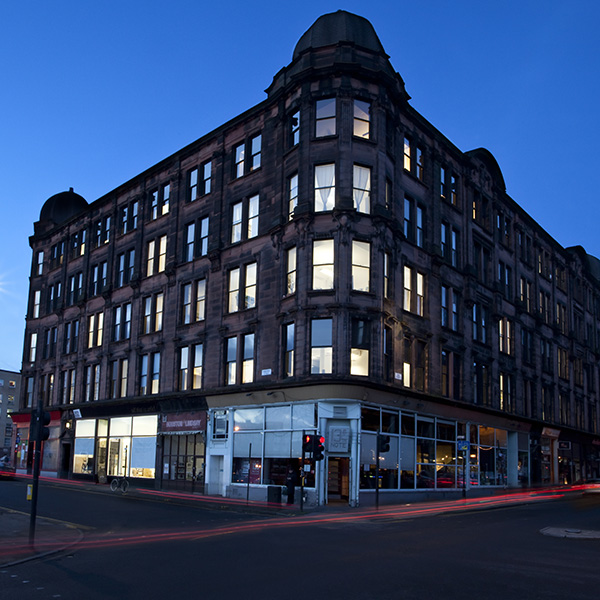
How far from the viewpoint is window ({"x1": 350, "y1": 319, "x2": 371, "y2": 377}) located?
1196 inches

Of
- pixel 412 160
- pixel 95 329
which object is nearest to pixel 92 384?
pixel 95 329

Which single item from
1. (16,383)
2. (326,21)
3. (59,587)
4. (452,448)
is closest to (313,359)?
(452,448)

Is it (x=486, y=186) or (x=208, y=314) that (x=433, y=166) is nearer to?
(x=486, y=186)

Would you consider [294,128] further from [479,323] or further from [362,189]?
[479,323]

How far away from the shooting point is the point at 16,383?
398 feet

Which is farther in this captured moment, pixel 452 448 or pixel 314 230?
pixel 452 448

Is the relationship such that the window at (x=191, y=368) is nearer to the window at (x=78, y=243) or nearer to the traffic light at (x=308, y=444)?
the traffic light at (x=308, y=444)

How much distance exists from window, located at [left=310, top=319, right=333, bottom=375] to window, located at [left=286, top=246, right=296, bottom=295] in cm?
264

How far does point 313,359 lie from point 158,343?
566 inches

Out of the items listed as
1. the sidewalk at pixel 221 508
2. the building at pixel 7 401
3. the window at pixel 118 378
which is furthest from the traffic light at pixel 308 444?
the building at pixel 7 401

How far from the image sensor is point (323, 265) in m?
31.3

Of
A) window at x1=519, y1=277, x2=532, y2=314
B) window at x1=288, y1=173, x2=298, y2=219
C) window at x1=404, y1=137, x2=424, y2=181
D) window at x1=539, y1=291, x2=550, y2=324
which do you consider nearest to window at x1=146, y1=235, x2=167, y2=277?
window at x1=288, y1=173, x2=298, y2=219

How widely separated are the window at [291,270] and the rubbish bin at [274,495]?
368 inches

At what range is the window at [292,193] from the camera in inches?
1315
